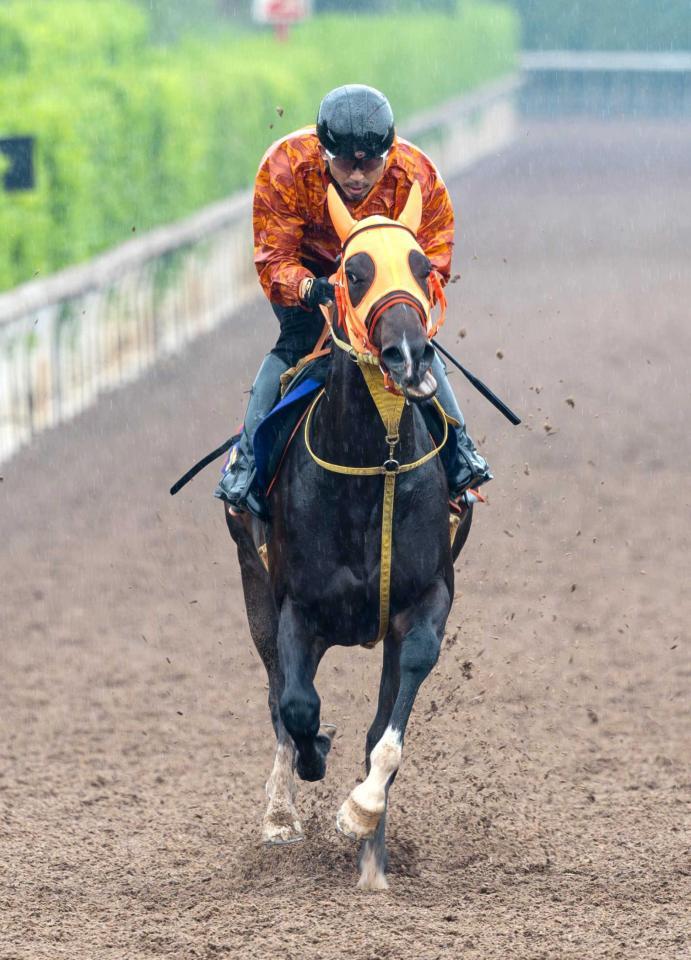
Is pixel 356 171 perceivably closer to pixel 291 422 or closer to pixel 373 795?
pixel 291 422

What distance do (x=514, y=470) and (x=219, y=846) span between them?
20.5ft

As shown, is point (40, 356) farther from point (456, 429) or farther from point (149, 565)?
point (456, 429)

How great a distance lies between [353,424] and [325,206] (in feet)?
2.98

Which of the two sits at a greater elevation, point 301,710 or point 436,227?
point 436,227

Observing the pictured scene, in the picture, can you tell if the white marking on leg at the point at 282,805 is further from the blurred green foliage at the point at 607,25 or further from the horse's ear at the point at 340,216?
the blurred green foliage at the point at 607,25

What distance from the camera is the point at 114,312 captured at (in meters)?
14.6

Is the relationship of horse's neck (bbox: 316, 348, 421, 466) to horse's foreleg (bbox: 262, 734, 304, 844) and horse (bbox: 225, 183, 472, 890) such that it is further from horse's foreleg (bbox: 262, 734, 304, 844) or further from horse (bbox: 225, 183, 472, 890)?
horse's foreleg (bbox: 262, 734, 304, 844)

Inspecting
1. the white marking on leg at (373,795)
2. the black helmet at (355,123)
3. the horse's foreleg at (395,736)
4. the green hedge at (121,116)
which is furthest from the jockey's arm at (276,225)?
the green hedge at (121,116)

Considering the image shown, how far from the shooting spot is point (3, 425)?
12273mm

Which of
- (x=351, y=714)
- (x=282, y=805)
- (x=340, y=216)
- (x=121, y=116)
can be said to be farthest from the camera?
(x=121, y=116)

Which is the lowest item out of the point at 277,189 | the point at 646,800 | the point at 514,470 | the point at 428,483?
the point at 514,470

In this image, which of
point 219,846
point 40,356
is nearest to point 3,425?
point 40,356

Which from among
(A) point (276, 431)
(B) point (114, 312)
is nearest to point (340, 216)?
(A) point (276, 431)

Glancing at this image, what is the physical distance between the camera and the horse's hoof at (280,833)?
5.87m
